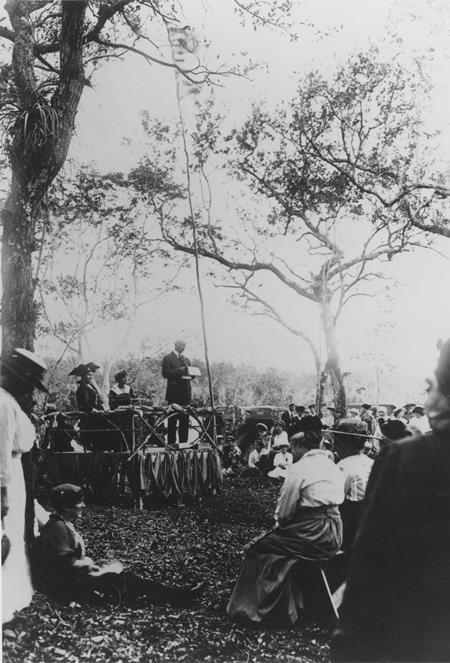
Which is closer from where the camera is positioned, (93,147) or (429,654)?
(429,654)

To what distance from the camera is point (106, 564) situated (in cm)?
286

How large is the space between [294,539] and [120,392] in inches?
53.8

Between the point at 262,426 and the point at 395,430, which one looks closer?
the point at 395,430

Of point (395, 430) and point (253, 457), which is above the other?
point (395, 430)

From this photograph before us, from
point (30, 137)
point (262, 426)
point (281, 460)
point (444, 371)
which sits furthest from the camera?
point (262, 426)

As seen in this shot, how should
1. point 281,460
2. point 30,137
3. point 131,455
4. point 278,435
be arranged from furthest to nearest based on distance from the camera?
point 131,455
point 278,435
point 281,460
point 30,137

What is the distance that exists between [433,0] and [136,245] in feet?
6.48

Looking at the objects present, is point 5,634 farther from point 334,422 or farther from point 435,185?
point 435,185

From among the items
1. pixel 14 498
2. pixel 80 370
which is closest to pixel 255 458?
pixel 80 370

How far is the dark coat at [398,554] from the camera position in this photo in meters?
1.52

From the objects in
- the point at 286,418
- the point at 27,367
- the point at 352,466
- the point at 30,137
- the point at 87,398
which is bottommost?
the point at 352,466

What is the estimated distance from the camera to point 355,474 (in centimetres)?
312

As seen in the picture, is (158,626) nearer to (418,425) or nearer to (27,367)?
(27,367)

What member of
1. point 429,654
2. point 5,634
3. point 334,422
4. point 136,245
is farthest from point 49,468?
point 429,654
